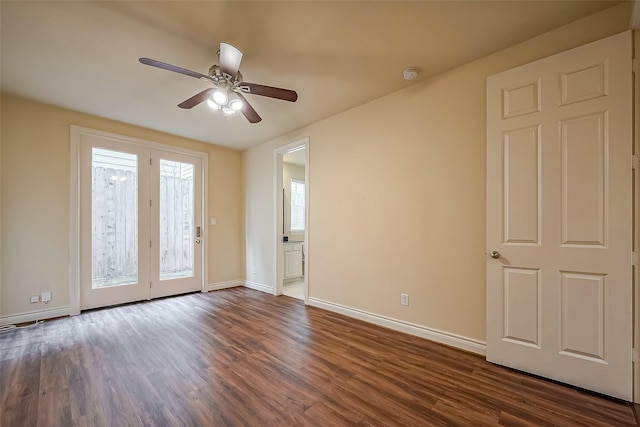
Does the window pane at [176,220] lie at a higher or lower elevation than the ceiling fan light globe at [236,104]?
lower

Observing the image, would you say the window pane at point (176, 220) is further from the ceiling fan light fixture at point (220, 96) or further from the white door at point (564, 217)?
the white door at point (564, 217)

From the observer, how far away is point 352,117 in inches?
136

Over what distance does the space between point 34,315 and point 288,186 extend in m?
4.35

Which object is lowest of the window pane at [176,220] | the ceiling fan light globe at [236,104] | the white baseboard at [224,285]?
the white baseboard at [224,285]

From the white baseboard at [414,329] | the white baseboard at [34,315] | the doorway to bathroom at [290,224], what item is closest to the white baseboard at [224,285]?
the doorway to bathroom at [290,224]

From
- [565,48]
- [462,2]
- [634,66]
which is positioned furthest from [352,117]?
[634,66]

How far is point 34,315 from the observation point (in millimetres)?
3256

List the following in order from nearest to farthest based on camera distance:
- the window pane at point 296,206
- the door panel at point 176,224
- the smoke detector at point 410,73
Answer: the smoke detector at point 410,73 → the door panel at point 176,224 → the window pane at point 296,206

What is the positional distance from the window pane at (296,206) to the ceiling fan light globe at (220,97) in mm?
3752

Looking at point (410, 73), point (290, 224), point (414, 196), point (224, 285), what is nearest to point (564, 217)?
point (414, 196)

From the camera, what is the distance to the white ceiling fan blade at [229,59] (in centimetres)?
187

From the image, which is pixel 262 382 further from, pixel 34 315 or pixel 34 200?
pixel 34 200

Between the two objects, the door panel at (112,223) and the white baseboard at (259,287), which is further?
the white baseboard at (259,287)

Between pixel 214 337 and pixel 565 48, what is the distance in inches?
163
